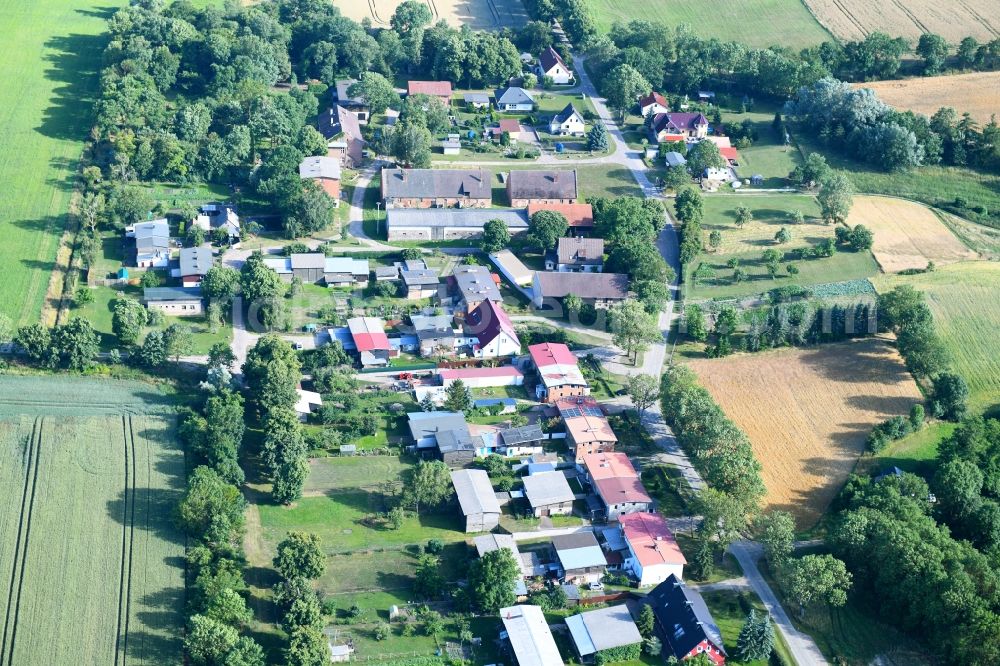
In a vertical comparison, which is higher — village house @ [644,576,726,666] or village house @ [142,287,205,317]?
village house @ [142,287,205,317]

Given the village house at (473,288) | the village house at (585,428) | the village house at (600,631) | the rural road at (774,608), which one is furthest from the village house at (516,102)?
the village house at (600,631)

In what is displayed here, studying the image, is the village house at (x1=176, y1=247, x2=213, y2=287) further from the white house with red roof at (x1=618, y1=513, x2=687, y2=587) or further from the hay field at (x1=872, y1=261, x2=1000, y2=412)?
the hay field at (x1=872, y1=261, x2=1000, y2=412)

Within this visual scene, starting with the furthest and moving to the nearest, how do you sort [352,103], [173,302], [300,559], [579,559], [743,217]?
[352,103] → [743,217] → [173,302] → [579,559] → [300,559]

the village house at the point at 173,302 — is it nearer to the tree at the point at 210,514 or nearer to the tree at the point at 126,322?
the tree at the point at 126,322

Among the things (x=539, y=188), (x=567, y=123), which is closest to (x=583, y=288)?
(x=539, y=188)

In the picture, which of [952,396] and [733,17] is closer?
[952,396]

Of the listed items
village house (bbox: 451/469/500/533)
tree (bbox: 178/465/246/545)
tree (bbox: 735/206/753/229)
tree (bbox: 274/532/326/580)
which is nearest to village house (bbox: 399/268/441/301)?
village house (bbox: 451/469/500/533)

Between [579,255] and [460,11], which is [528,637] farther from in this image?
[460,11]
